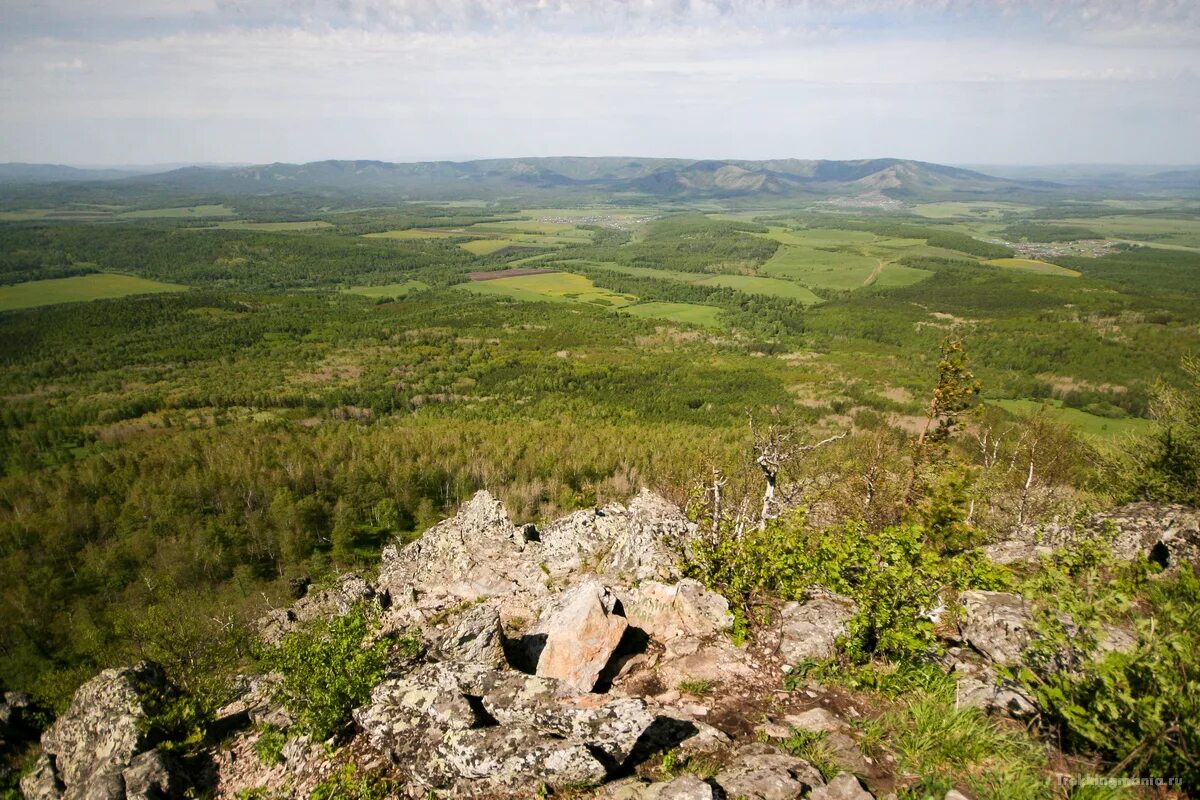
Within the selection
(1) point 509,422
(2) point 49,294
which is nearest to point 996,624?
(1) point 509,422

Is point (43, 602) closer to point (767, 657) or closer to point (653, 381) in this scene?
point (767, 657)

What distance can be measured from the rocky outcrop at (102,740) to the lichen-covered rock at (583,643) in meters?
8.89

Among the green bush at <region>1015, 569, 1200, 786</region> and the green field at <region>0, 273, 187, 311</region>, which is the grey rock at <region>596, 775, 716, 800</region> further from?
the green field at <region>0, 273, 187, 311</region>

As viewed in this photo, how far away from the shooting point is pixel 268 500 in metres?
72.1

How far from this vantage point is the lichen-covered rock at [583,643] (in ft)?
45.6

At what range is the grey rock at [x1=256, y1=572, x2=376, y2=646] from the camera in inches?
1010

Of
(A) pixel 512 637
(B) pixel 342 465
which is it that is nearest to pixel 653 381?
(B) pixel 342 465

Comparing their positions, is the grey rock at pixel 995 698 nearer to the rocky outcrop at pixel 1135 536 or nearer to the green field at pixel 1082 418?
the rocky outcrop at pixel 1135 536

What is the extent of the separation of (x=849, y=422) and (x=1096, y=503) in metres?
65.7

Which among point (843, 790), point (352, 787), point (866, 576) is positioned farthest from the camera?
point (866, 576)

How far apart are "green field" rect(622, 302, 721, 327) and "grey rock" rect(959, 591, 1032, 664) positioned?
150 metres

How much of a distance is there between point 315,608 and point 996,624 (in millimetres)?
29841

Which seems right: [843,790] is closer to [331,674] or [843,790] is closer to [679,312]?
[331,674]

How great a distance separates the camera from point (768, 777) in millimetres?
9078
